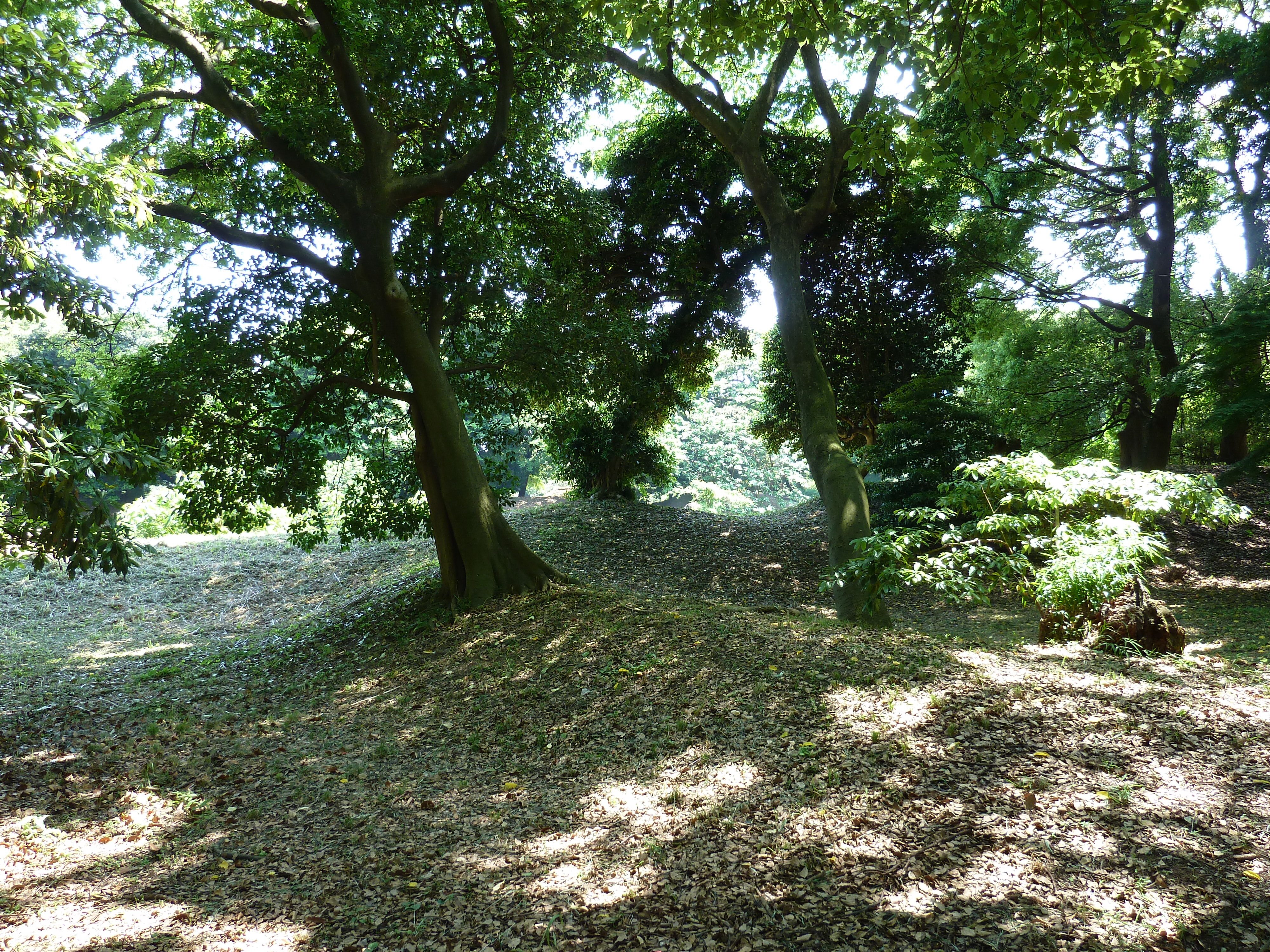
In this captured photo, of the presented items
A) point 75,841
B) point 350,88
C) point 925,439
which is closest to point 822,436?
point 925,439

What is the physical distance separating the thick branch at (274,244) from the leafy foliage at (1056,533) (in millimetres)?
5754

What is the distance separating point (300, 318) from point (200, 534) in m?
10.6

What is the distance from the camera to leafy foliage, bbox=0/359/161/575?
3.46 meters

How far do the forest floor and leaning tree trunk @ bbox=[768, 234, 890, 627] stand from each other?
736mm

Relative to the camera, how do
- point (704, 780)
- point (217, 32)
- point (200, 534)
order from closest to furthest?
point (704, 780), point (217, 32), point (200, 534)

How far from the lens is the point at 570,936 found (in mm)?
2705

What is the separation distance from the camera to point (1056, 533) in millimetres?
5086

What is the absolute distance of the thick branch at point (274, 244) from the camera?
7.14m

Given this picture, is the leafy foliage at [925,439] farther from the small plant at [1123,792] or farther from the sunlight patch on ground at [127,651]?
the sunlight patch on ground at [127,651]

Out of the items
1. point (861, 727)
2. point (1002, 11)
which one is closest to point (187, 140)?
point (1002, 11)

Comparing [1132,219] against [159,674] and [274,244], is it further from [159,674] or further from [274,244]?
[159,674]

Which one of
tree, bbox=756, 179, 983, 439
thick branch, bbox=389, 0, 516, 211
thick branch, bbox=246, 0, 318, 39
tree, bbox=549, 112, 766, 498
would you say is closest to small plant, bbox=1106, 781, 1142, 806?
thick branch, bbox=389, 0, 516, 211

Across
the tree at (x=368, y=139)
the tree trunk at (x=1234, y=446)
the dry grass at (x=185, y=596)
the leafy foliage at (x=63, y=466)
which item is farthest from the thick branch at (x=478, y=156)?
the tree trunk at (x=1234, y=446)

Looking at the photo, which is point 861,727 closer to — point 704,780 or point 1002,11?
point 704,780
